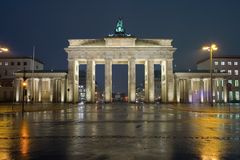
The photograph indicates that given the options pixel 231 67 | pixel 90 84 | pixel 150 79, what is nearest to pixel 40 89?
pixel 90 84

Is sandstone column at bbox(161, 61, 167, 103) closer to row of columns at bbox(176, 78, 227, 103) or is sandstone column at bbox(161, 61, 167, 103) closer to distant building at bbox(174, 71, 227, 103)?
distant building at bbox(174, 71, 227, 103)

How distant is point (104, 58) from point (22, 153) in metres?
87.5

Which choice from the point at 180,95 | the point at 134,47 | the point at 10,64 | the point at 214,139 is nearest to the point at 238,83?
the point at 180,95

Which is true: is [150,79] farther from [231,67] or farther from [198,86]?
[231,67]

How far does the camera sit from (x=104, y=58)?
323ft

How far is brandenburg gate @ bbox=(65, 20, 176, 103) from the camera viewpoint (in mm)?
97938

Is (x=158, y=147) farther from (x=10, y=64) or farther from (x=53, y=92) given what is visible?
(x=10, y=64)

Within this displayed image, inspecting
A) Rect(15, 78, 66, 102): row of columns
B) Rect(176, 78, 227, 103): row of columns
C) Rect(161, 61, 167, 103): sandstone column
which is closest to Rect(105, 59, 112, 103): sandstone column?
Rect(15, 78, 66, 102): row of columns

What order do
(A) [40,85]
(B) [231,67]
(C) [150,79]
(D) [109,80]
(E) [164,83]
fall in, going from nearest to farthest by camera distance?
(C) [150,79] < (D) [109,80] < (E) [164,83] < (A) [40,85] < (B) [231,67]

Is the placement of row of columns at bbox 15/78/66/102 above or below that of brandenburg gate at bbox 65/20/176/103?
below

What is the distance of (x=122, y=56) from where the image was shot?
322ft

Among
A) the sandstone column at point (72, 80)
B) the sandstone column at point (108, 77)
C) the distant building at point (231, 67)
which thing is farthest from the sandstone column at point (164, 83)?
the distant building at point (231, 67)

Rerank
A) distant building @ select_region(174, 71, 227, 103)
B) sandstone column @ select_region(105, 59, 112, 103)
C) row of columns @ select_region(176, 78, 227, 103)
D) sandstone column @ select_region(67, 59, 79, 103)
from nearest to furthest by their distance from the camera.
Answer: sandstone column @ select_region(105, 59, 112, 103), sandstone column @ select_region(67, 59, 79, 103), distant building @ select_region(174, 71, 227, 103), row of columns @ select_region(176, 78, 227, 103)

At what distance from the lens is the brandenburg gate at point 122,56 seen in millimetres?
97938
